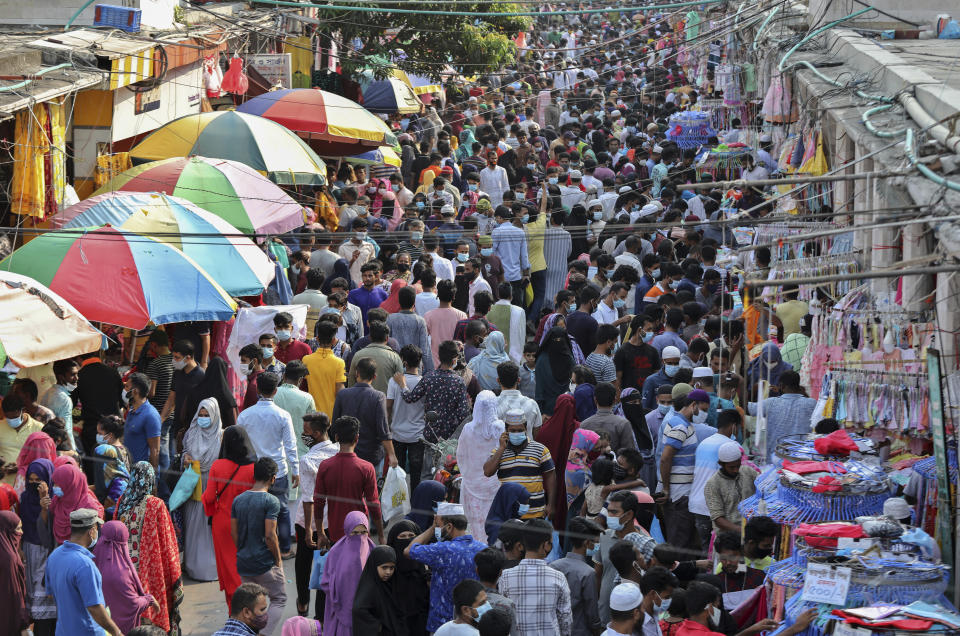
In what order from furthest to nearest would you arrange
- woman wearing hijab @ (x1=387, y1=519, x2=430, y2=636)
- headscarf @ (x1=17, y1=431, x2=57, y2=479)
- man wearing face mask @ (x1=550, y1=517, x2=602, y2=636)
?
1. headscarf @ (x1=17, y1=431, x2=57, y2=479)
2. woman wearing hijab @ (x1=387, y1=519, x2=430, y2=636)
3. man wearing face mask @ (x1=550, y1=517, x2=602, y2=636)

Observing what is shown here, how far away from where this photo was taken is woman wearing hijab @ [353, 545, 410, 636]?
6871 mm

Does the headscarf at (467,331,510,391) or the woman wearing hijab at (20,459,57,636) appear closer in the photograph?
the woman wearing hijab at (20,459,57,636)

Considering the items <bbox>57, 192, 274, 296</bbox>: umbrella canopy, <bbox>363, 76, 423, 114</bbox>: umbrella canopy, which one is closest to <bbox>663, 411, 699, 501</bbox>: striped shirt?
<bbox>57, 192, 274, 296</bbox>: umbrella canopy

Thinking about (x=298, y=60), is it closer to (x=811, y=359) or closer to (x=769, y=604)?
(x=811, y=359)

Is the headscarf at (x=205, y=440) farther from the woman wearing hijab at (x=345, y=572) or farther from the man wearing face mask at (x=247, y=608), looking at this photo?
the man wearing face mask at (x=247, y=608)

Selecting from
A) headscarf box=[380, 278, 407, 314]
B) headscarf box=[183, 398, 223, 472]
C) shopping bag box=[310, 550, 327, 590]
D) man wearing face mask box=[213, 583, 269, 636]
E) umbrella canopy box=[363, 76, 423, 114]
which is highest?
umbrella canopy box=[363, 76, 423, 114]

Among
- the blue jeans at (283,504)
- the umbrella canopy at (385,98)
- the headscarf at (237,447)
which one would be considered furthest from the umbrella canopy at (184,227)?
the umbrella canopy at (385,98)

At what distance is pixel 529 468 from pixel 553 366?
240cm

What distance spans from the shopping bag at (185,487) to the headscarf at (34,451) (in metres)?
0.92

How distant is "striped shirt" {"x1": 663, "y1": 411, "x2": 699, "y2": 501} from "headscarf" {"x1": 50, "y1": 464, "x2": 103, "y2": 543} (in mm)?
3767

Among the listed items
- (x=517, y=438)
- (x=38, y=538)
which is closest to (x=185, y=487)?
(x=38, y=538)

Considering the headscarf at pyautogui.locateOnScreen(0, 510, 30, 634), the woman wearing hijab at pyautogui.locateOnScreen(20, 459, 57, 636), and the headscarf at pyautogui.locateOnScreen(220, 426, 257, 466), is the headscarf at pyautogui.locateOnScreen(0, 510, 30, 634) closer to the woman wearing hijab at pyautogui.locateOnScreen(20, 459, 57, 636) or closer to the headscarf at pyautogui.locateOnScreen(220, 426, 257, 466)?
the woman wearing hijab at pyautogui.locateOnScreen(20, 459, 57, 636)

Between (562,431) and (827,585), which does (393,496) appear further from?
(827,585)

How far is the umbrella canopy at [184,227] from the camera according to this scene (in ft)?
39.2
